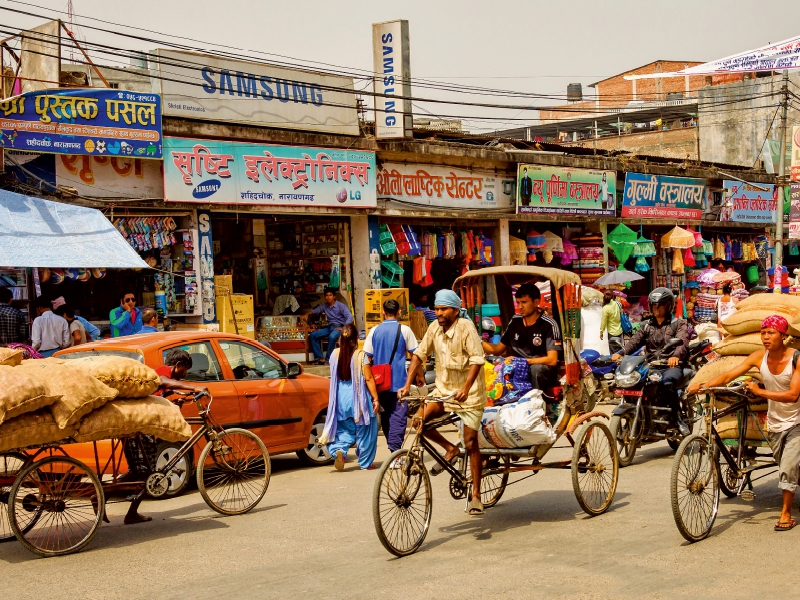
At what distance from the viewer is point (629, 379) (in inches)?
392

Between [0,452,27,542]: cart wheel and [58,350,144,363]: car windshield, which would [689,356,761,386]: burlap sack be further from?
[0,452,27,542]: cart wheel

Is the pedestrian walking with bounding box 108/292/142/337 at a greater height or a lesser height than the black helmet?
lesser

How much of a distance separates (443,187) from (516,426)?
614 inches

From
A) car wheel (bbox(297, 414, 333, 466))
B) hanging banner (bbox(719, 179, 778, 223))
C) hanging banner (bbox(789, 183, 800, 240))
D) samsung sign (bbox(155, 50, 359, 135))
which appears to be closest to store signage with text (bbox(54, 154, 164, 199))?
samsung sign (bbox(155, 50, 359, 135))

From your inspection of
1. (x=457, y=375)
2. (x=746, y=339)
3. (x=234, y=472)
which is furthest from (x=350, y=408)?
(x=746, y=339)

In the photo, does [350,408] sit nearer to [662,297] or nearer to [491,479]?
[491,479]

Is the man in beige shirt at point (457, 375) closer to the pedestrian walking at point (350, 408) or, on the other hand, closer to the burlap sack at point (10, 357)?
the burlap sack at point (10, 357)

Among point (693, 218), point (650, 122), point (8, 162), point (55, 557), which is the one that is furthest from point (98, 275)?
point (650, 122)

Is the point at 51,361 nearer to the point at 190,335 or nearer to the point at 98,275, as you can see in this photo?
the point at 190,335

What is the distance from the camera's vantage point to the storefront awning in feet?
43.7

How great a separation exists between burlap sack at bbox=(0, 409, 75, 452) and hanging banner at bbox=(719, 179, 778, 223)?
29157 millimetres

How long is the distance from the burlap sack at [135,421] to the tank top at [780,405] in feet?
14.5

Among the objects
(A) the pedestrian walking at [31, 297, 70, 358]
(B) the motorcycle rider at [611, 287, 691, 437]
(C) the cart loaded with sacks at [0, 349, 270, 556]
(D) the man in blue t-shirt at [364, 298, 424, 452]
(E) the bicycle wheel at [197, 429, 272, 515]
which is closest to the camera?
(C) the cart loaded with sacks at [0, 349, 270, 556]

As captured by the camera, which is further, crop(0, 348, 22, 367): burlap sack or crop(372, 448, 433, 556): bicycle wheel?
crop(0, 348, 22, 367): burlap sack
